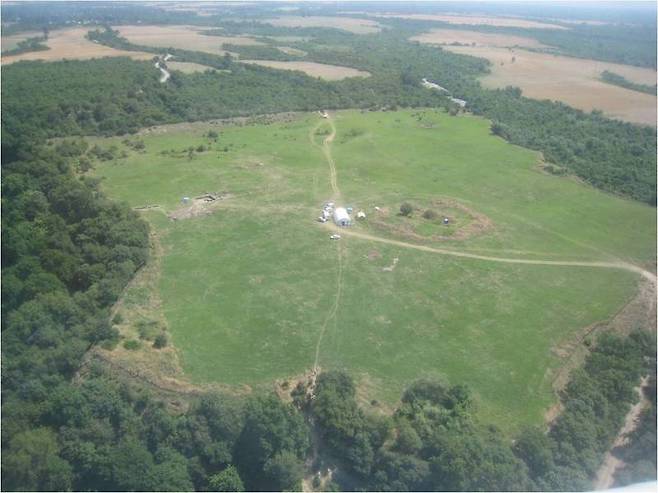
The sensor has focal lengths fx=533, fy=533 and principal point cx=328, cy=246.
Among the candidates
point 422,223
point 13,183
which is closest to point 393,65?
point 422,223

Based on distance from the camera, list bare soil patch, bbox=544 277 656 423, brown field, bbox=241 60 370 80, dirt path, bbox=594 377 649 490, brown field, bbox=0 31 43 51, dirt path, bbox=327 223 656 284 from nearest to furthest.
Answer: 1. dirt path, bbox=594 377 649 490
2. bare soil patch, bbox=544 277 656 423
3. dirt path, bbox=327 223 656 284
4. brown field, bbox=241 60 370 80
5. brown field, bbox=0 31 43 51

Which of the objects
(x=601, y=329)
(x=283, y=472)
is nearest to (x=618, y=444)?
(x=601, y=329)

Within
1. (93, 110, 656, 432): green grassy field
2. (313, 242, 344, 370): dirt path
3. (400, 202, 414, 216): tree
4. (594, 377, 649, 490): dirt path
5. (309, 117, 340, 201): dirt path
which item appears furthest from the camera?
(309, 117, 340, 201): dirt path

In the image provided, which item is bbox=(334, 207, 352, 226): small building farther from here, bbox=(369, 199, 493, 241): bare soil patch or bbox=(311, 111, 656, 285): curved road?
bbox=(369, 199, 493, 241): bare soil patch

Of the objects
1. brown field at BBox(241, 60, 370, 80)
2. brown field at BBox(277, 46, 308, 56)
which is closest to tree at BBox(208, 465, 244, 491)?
brown field at BBox(241, 60, 370, 80)

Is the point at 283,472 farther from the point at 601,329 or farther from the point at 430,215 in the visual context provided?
the point at 430,215

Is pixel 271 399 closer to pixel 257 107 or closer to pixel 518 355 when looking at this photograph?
pixel 518 355

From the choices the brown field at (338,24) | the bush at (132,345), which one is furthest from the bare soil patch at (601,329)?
the brown field at (338,24)
